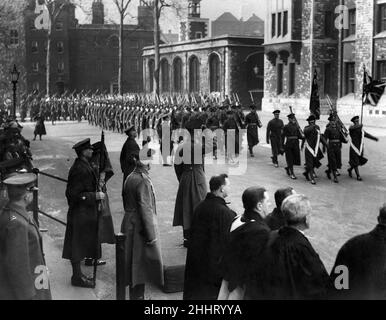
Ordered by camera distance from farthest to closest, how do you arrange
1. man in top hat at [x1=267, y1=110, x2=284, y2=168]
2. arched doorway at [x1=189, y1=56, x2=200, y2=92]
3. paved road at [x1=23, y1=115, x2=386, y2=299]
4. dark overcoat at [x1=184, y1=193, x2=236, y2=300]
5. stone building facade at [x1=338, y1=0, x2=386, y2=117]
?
1. arched doorway at [x1=189, y1=56, x2=200, y2=92]
2. stone building facade at [x1=338, y1=0, x2=386, y2=117]
3. man in top hat at [x1=267, y1=110, x2=284, y2=168]
4. paved road at [x1=23, y1=115, x2=386, y2=299]
5. dark overcoat at [x1=184, y1=193, x2=236, y2=300]

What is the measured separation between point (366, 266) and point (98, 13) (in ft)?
186

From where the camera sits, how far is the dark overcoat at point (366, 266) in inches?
172

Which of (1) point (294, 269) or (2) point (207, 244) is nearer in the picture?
(1) point (294, 269)

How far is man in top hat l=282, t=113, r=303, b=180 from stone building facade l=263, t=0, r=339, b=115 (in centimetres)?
1892

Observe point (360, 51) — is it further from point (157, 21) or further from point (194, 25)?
point (194, 25)

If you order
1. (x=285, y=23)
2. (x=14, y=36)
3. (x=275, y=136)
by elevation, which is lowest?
(x=275, y=136)

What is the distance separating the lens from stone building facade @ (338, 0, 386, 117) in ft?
96.6

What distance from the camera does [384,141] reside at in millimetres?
21922

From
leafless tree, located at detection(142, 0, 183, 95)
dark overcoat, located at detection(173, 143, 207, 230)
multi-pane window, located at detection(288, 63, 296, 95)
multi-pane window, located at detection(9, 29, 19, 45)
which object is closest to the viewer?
dark overcoat, located at detection(173, 143, 207, 230)

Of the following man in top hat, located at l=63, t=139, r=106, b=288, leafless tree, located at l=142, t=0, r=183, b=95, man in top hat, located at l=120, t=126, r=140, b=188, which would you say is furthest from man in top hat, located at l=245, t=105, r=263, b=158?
leafless tree, located at l=142, t=0, r=183, b=95

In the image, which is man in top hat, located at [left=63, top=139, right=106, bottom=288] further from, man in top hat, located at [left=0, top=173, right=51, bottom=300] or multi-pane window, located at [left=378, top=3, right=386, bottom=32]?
multi-pane window, located at [left=378, top=3, right=386, bottom=32]

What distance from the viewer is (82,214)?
7.29m

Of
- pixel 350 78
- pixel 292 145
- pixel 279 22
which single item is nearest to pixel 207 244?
pixel 292 145
